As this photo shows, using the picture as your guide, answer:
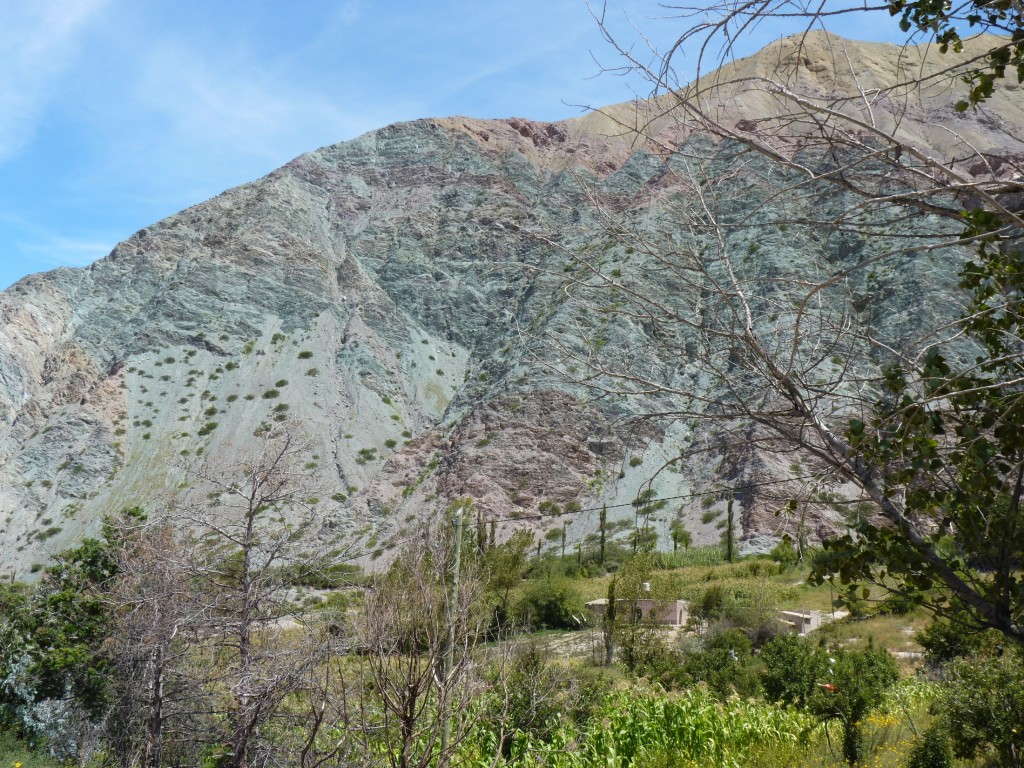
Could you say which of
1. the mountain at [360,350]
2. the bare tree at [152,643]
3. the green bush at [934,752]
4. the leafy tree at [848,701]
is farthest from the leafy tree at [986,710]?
the mountain at [360,350]

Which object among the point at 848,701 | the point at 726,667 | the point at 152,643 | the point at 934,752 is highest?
the point at 152,643

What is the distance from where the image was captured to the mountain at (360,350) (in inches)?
1871

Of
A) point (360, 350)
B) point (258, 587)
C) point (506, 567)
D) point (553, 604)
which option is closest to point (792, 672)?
point (258, 587)

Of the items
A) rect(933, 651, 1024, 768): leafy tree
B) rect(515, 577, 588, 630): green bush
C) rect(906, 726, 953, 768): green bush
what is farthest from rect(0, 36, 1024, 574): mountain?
rect(906, 726, 953, 768): green bush

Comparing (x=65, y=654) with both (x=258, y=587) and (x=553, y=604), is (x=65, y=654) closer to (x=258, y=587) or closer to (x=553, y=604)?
(x=258, y=587)

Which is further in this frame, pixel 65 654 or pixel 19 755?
pixel 19 755

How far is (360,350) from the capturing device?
6078 cm

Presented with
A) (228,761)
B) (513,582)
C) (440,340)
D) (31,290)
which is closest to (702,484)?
(513,582)

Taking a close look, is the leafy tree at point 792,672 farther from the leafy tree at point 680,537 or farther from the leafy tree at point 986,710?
the leafy tree at point 680,537

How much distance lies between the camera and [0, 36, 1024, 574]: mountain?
47531 millimetres

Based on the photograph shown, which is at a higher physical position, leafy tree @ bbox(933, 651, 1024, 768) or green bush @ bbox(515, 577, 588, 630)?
leafy tree @ bbox(933, 651, 1024, 768)

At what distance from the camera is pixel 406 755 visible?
18.4ft

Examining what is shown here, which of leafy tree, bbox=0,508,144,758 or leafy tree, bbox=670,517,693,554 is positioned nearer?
leafy tree, bbox=0,508,144,758

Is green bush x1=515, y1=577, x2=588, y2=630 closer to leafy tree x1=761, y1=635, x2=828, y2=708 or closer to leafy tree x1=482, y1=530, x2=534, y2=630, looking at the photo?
leafy tree x1=482, y1=530, x2=534, y2=630
